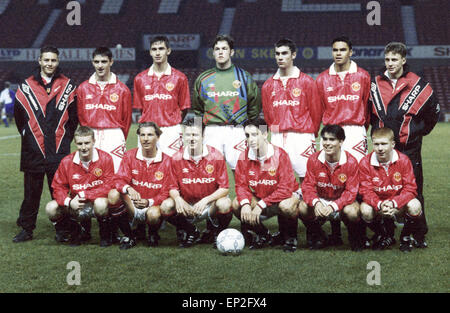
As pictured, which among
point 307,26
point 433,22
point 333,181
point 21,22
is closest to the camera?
point 333,181

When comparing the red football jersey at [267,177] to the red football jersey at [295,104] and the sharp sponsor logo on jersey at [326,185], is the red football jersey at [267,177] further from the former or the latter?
the red football jersey at [295,104]

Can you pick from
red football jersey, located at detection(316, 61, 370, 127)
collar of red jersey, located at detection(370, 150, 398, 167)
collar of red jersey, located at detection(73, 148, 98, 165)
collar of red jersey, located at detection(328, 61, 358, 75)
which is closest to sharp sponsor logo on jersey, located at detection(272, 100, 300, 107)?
red football jersey, located at detection(316, 61, 370, 127)

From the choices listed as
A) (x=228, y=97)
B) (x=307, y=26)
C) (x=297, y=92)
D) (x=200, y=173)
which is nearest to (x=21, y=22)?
(x=307, y=26)

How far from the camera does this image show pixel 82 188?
504cm

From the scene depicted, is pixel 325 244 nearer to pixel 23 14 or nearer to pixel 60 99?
pixel 60 99

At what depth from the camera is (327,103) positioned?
521cm

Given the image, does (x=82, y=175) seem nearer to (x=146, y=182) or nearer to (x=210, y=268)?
(x=146, y=182)

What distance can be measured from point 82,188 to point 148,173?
0.64 m

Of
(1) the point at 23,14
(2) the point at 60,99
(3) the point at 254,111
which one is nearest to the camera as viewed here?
(2) the point at 60,99

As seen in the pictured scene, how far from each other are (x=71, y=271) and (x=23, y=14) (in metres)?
31.8

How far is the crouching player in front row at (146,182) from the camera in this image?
4.86 metres

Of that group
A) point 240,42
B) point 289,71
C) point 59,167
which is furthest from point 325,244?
point 240,42

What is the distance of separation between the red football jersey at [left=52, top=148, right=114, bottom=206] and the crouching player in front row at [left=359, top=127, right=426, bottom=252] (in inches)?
91.7

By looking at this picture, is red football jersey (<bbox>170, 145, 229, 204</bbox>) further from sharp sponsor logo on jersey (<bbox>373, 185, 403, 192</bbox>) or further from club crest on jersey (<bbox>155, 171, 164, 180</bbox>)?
sharp sponsor logo on jersey (<bbox>373, 185, 403, 192</bbox>)
